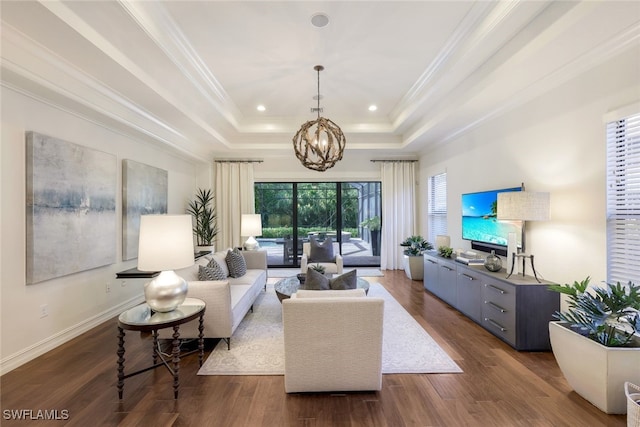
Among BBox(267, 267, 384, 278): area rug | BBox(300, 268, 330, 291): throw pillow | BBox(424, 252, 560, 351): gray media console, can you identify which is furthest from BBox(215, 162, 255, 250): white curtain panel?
BBox(424, 252, 560, 351): gray media console

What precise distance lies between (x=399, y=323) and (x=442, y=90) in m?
3.10

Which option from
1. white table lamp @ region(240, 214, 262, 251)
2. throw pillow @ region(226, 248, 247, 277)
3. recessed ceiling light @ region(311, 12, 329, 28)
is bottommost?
throw pillow @ region(226, 248, 247, 277)

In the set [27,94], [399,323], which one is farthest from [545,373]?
[27,94]

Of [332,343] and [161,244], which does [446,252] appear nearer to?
[332,343]

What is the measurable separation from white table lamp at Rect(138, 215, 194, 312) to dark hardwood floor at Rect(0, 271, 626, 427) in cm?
71

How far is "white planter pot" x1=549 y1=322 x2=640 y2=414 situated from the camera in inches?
72.1

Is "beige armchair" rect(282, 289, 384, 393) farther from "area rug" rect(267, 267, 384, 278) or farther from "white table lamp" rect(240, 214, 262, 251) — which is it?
"area rug" rect(267, 267, 384, 278)

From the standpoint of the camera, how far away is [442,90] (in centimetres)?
368

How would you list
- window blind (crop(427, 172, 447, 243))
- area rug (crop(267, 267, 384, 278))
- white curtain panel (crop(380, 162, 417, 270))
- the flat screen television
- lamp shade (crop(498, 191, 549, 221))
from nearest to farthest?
lamp shade (crop(498, 191, 549, 221)) < the flat screen television < window blind (crop(427, 172, 447, 243)) < area rug (crop(267, 267, 384, 278)) < white curtain panel (crop(380, 162, 417, 270))

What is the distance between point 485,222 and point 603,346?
2.24m

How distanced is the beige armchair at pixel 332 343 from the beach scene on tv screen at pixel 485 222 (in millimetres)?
2447

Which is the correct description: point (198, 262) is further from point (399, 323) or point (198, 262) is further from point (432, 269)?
point (432, 269)

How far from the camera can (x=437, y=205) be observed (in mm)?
5828

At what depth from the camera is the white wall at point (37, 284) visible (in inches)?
96.2
